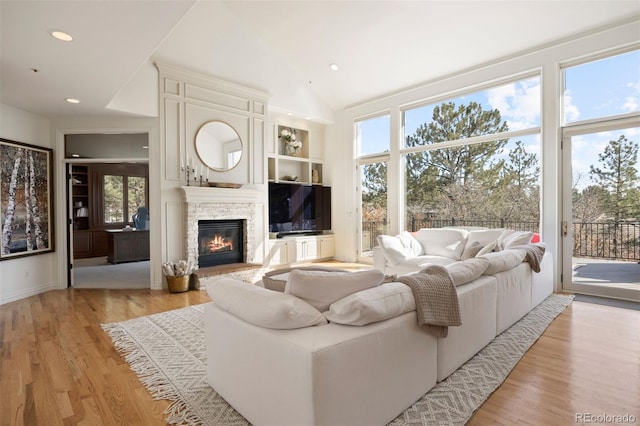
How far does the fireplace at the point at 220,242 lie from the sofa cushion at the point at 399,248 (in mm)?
2414

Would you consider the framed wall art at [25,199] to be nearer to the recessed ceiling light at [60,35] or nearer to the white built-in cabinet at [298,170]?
the recessed ceiling light at [60,35]

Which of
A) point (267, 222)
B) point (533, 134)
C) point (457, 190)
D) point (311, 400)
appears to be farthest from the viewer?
point (267, 222)

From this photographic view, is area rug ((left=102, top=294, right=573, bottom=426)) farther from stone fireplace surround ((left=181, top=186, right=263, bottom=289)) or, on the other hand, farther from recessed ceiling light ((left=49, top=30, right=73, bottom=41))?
recessed ceiling light ((left=49, top=30, right=73, bottom=41))

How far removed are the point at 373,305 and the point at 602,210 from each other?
4318 mm

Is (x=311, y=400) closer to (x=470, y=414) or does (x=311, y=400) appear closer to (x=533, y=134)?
(x=470, y=414)

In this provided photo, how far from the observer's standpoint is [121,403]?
2.08 meters

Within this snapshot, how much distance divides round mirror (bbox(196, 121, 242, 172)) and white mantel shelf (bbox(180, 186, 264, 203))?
44cm

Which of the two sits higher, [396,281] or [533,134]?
[533,134]

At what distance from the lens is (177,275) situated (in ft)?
15.9

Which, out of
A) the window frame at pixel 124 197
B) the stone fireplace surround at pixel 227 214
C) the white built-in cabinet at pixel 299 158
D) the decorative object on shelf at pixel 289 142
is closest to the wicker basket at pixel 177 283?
the stone fireplace surround at pixel 227 214

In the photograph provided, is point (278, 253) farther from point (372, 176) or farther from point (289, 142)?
point (372, 176)

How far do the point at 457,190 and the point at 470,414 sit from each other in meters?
4.43

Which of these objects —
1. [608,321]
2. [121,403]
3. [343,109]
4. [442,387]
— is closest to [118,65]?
[121,403]

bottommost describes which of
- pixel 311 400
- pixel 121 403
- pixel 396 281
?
pixel 121 403
